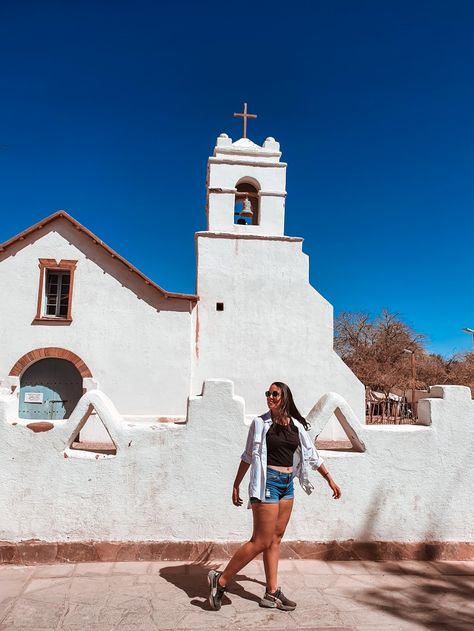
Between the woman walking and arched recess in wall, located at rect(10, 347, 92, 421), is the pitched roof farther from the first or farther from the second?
the woman walking

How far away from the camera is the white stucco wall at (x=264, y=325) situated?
12.3 meters

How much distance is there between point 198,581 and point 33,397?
9081 mm

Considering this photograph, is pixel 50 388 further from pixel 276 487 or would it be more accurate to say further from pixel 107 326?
pixel 276 487

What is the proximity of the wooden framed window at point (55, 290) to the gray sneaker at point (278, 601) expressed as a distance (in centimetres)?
959

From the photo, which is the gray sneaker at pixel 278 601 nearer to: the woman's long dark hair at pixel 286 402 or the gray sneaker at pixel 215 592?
the gray sneaker at pixel 215 592

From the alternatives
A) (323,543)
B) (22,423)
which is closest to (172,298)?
(22,423)

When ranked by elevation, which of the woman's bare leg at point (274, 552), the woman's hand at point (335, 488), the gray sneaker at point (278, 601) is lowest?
the gray sneaker at point (278, 601)

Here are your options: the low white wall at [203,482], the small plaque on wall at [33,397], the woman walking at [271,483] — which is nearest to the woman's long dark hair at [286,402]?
the woman walking at [271,483]

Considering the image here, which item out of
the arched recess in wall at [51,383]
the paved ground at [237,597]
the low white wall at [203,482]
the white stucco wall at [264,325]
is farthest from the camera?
the white stucco wall at [264,325]

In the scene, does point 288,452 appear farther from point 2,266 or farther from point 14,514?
point 2,266

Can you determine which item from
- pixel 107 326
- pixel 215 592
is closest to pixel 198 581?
pixel 215 592

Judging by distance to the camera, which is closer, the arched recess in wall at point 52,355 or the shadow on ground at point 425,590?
the shadow on ground at point 425,590

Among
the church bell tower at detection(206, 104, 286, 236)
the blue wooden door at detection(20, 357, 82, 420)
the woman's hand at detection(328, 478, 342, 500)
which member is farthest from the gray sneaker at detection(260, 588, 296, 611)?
the church bell tower at detection(206, 104, 286, 236)

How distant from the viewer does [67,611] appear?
3.38 metres
